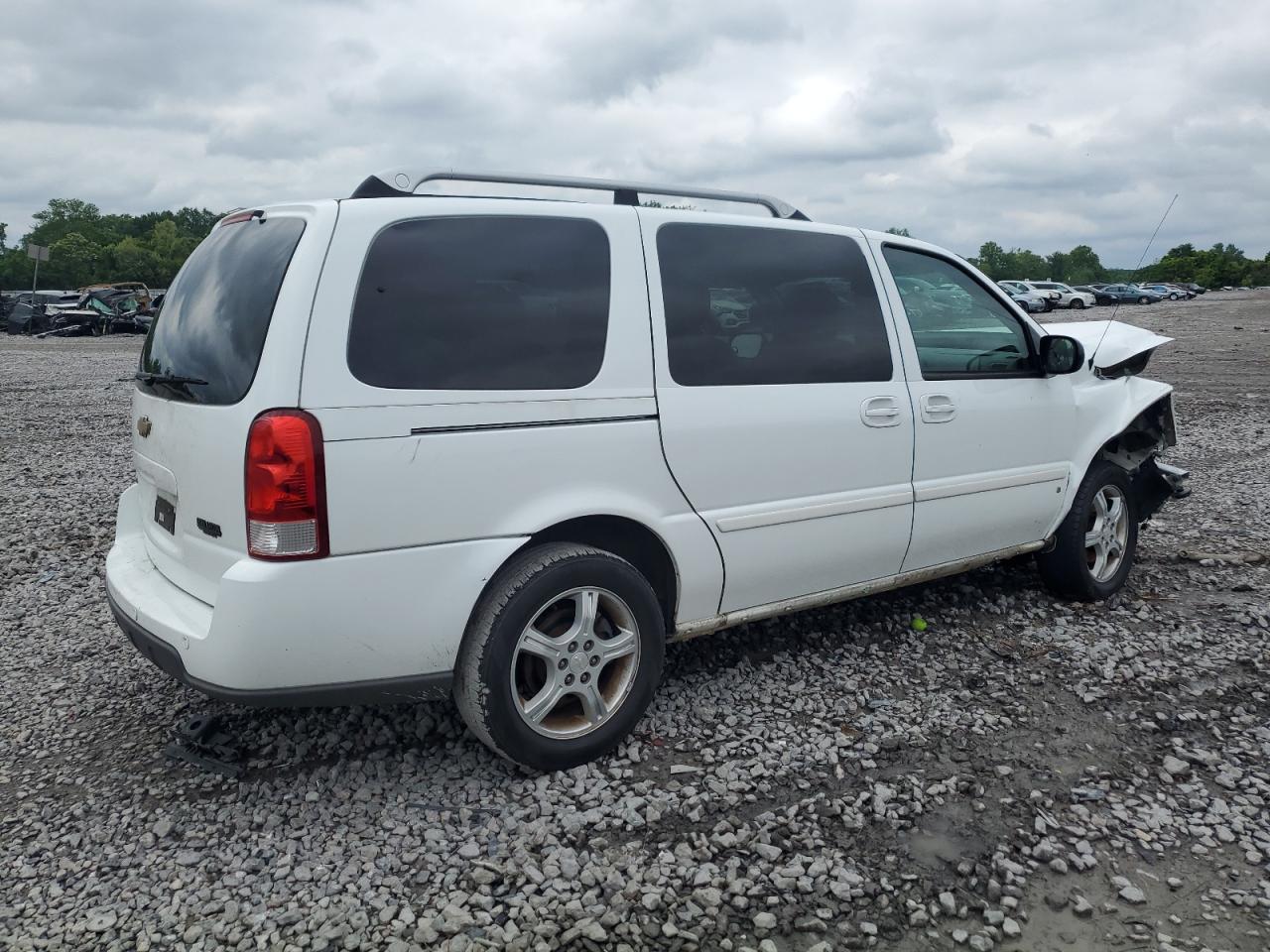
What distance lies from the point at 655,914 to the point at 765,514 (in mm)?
1528

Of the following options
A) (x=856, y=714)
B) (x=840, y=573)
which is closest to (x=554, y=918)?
(x=856, y=714)

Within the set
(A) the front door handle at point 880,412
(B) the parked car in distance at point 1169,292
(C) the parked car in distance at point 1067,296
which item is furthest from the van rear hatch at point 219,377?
(B) the parked car in distance at point 1169,292

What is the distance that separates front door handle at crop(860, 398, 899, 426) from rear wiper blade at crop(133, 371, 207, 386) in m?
2.41

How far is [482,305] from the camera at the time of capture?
3.18m

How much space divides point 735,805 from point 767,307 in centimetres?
181

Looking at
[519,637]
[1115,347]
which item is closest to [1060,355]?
[1115,347]

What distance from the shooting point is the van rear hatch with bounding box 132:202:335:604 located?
2.88 m

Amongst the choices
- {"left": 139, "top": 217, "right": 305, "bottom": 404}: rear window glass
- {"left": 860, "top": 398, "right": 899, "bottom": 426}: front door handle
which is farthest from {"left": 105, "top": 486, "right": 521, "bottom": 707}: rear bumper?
{"left": 860, "top": 398, "right": 899, "bottom": 426}: front door handle

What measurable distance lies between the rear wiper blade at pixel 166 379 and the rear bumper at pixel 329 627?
0.65m

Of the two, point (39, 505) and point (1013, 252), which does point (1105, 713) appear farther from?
point (1013, 252)

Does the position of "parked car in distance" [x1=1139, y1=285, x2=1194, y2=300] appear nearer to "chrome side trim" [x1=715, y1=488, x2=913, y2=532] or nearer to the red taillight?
"chrome side trim" [x1=715, y1=488, x2=913, y2=532]

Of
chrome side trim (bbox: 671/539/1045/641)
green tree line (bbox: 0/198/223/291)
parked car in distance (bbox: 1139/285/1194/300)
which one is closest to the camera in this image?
chrome side trim (bbox: 671/539/1045/641)

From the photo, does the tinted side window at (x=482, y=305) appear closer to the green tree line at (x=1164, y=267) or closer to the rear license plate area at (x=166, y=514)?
the rear license plate area at (x=166, y=514)

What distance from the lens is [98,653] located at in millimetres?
4531
